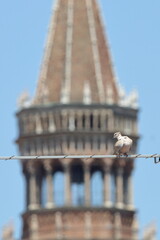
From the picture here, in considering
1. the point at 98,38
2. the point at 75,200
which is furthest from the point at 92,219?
the point at 98,38

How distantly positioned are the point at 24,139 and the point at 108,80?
8162 millimetres

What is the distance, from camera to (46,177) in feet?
602

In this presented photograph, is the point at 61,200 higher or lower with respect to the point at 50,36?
lower

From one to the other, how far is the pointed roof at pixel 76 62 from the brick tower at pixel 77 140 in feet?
0.26

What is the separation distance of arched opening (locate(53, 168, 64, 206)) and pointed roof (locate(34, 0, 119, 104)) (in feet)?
19.2

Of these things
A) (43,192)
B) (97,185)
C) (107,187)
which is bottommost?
(43,192)

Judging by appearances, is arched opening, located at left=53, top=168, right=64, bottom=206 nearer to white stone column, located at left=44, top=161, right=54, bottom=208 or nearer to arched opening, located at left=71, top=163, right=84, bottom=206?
white stone column, located at left=44, top=161, right=54, bottom=208

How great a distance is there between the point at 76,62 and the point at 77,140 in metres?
7.61

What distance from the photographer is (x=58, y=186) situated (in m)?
184

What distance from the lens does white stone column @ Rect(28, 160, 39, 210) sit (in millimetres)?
182000

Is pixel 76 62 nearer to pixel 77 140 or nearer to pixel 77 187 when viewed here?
pixel 77 140

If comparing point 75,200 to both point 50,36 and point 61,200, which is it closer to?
point 61,200

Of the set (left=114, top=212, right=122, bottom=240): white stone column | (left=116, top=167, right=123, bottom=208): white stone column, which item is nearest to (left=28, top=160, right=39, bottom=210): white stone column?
(left=114, top=212, right=122, bottom=240): white stone column

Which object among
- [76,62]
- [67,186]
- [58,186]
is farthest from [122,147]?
[76,62]
